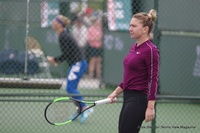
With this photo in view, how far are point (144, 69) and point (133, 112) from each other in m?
0.41

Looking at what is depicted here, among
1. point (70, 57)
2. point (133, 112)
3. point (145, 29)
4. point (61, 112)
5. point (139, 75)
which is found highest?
point (145, 29)

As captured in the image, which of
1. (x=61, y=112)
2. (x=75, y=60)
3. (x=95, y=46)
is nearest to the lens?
(x=61, y=112)

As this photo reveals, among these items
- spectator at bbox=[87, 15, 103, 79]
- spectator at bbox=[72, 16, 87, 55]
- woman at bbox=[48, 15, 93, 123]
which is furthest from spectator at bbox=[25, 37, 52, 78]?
spectator at bbox=[87, 15, 103, 79]

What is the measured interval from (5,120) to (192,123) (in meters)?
2.73

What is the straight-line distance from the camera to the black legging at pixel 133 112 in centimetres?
495

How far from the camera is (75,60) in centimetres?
796

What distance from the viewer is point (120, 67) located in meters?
10.9

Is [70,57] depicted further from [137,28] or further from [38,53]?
[137,28]

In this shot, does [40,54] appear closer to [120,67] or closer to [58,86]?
[58,86]

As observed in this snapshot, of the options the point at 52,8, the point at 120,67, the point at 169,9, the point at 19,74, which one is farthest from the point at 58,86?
the point at 120,67

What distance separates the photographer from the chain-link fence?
7012mm

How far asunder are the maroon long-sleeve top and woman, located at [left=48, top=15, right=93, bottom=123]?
Result: 9.41 feet

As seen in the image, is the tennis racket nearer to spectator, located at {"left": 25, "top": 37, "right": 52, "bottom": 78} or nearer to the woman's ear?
the woman's ear

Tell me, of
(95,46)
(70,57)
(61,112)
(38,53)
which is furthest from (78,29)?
(61,112)
